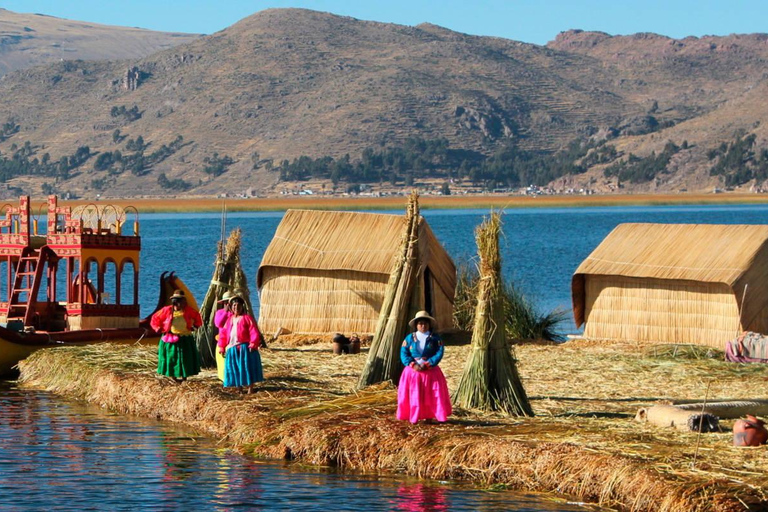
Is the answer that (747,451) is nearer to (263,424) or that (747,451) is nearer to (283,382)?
(263,424)

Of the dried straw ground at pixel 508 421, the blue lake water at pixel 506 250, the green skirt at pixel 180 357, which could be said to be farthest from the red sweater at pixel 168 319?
the blue lake water at pixel 506 250

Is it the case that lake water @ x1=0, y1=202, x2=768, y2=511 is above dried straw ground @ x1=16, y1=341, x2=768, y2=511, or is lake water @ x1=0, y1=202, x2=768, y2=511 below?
below

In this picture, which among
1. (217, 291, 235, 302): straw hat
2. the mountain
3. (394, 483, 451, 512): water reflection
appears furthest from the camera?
the mountain

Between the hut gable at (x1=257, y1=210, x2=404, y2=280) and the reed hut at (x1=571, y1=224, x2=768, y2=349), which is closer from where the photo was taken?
the reed hut at (x1=571, y1=224, x2=768, y2=349)

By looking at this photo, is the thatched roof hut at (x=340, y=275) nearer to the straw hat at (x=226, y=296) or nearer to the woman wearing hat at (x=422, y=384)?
the straw hat at (x=226, y=296)

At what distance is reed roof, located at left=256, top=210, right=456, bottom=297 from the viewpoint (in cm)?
2041

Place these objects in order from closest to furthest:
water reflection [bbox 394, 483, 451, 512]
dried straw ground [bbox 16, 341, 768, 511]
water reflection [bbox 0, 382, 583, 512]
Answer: dried straw ground [bbox 16, 341, 768, 511] → water reflection [bbox 394, 483, 451, 512] → water reflection [bbox 0, 382, 583, 512]

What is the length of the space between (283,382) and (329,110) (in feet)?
522

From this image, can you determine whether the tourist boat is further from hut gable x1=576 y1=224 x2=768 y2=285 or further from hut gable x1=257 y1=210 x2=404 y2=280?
hut gable x1=576 y1=224 x2=768 y2=285

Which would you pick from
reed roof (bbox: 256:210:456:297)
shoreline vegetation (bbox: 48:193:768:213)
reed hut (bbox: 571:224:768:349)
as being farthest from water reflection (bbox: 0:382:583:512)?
shoreline vegetation (bbox: 48:193:768:213)

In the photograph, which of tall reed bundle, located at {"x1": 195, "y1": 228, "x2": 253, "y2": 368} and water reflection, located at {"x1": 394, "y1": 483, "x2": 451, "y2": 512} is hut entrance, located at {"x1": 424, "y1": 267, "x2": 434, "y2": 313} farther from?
water reflection, located at {"x1": 394, "y1": 483, "x2": 451, "y2": 512}

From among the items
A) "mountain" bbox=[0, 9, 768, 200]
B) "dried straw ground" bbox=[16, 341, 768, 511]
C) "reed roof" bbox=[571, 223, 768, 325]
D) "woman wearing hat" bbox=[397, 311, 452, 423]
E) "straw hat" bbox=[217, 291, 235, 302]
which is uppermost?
"mountain" bbox=[0, 9, 768, 200]

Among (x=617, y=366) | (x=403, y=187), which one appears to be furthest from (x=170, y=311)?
(x=403, y=187)

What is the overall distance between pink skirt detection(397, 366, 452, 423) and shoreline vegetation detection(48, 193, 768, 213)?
307 feet
